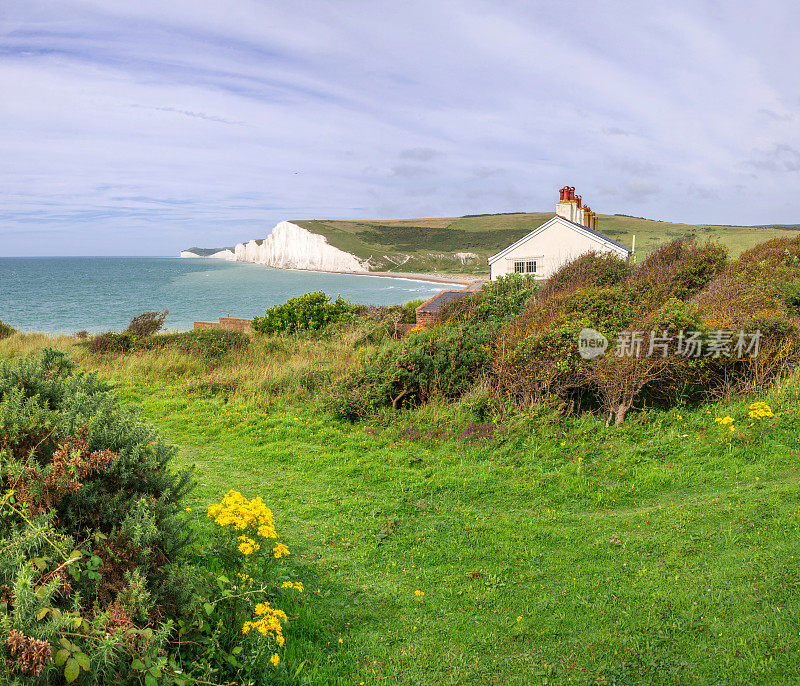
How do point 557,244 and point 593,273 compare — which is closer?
point 593,273

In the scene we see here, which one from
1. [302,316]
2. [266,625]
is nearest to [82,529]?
[266,625]

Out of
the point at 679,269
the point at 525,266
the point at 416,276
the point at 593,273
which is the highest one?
the point at 416,276

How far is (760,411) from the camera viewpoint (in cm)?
816

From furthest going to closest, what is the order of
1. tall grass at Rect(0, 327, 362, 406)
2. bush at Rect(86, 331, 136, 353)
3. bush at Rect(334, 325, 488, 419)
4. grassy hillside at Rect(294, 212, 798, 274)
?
1. grassy hillside at Rect(294, 212, 798, 274)
2. bush at Rect(86, 331, 136, 353)
3. tall grass at Rect(0, 327, 362, 406)
4. bush at Rect(334, 325, 488, 419)

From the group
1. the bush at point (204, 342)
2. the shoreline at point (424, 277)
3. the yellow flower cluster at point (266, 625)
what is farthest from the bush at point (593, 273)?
the shoreline at point (424, 277)

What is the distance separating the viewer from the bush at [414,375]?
10.3 meters

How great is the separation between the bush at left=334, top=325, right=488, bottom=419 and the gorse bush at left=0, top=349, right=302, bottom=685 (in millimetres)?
6265

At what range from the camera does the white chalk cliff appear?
497ft

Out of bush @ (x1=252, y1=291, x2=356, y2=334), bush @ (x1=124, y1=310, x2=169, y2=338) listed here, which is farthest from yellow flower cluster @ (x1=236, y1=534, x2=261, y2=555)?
bush @ (x1=124, y1=310, x2=169, y2=338)

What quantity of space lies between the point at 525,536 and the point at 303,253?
545ft

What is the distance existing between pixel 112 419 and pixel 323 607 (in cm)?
230

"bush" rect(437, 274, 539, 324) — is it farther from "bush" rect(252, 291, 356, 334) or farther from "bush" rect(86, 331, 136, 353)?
"bush" rect(86, 331, 136, 353)

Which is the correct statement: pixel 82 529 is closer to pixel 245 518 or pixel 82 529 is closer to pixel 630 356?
pixel 245 518

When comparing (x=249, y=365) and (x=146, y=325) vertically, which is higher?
(x=146, y=325)
